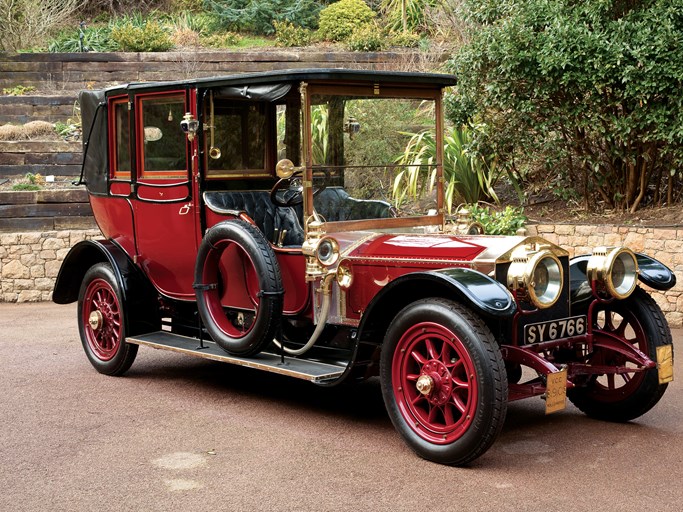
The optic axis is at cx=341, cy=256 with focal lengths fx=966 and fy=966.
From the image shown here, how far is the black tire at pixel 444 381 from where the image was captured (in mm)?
4723

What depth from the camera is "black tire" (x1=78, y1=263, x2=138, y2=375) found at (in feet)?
23.5

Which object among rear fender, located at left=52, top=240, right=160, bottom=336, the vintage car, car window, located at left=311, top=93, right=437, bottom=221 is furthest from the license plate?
rear fender, located at left=52, top=240, right=160, bottom=336

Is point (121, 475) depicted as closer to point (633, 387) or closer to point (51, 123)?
point (633, 387)

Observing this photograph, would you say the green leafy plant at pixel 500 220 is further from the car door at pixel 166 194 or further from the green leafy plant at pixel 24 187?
the green leafy plant at pixel 24 187

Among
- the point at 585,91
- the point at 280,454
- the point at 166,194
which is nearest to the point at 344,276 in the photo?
the point at 280,454

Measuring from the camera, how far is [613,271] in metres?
5.62

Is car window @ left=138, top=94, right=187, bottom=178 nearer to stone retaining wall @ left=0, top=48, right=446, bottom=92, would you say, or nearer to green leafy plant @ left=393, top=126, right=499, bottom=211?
green leafy plant @ left=393, top=126, right=499, bottom=211

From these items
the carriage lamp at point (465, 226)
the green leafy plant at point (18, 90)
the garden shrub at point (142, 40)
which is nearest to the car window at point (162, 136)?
the carriage lamp at point (465, 226)

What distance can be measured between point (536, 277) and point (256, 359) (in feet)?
6.24

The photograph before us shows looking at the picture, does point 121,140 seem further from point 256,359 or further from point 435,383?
point 435,383

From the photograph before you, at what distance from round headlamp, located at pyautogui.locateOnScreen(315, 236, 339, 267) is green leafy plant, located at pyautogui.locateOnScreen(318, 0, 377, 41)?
46.7 feet

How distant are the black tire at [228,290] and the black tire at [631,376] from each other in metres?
1.93

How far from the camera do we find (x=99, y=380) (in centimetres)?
722

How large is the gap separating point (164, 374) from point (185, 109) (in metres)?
2.11
